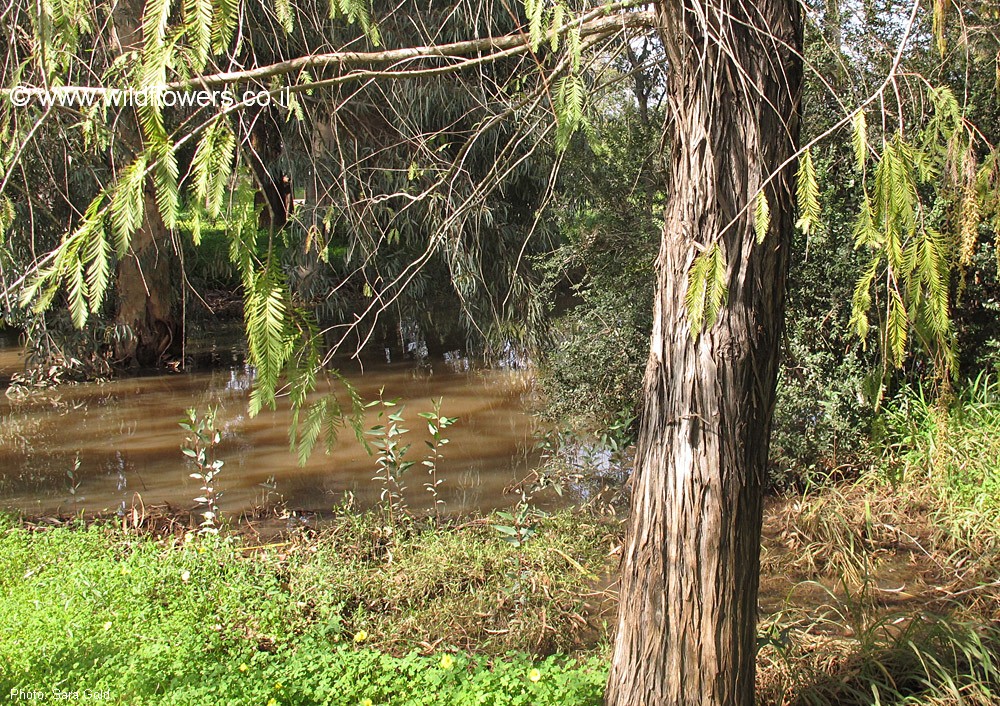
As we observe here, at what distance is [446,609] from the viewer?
4.13 m

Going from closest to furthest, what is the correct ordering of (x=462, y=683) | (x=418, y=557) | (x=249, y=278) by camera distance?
(x=249, y=278) < (x=462, y=683) < (x=418, y=557)

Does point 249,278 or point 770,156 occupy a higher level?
point 770,156

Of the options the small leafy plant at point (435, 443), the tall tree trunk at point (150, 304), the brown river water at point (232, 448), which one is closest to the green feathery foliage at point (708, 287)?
the small leafy plant at point (435, 443)

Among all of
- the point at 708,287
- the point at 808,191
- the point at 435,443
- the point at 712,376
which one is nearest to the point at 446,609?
the point at 435,443

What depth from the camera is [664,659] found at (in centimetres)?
264

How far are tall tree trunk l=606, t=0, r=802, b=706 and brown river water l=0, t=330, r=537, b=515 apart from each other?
322 cm

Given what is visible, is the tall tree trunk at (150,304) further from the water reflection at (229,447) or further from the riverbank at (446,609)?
the riverbank at (446,609)

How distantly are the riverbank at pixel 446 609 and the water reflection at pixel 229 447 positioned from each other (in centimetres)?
110

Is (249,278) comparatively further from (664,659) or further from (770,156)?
(664,659)

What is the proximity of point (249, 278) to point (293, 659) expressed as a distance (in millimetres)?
2313

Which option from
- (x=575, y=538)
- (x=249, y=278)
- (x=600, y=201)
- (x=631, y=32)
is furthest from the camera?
(x=600, y=201)

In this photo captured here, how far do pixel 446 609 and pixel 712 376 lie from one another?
85.2 inches

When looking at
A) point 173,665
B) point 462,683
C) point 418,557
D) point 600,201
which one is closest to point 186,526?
point 418,557

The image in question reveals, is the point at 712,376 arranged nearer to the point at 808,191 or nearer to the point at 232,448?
the point at 808,191
